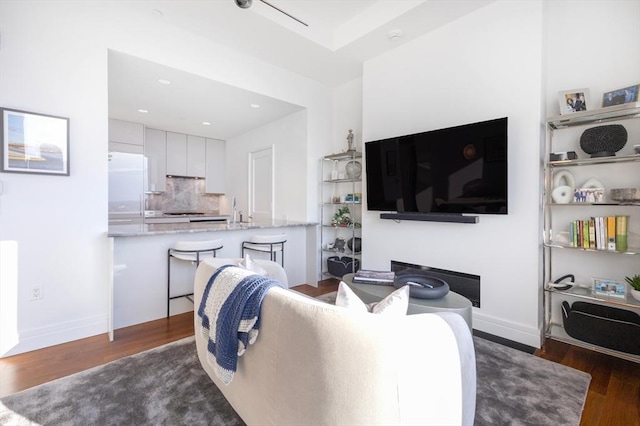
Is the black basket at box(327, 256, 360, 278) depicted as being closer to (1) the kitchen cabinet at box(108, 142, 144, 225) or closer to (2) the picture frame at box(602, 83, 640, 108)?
(2) the picture frame at box(602, 83, 640, 108)

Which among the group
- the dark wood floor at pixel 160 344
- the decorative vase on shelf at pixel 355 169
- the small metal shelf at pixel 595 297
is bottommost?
the dark wood floor at pixel 160 344

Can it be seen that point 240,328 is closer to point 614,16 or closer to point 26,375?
point 26,375

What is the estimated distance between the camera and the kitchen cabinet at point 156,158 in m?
5.48

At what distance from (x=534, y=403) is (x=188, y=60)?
3.98m

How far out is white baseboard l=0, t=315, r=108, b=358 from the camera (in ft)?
7.45

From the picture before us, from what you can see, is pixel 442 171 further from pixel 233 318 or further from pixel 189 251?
pixel 189 251

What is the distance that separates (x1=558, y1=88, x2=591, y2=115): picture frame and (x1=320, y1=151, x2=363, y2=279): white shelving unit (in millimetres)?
2084

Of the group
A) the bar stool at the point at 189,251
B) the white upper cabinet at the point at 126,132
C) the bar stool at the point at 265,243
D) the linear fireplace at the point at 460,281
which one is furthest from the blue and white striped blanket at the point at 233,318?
the white upper cabinet at the point at 126,132

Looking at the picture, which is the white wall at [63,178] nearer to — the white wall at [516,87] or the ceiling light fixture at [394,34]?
the ceiling light fixture at [394,34]

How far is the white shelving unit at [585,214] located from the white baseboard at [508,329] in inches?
4.4

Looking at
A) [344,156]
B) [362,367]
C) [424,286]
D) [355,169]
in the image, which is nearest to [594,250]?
[424,286]

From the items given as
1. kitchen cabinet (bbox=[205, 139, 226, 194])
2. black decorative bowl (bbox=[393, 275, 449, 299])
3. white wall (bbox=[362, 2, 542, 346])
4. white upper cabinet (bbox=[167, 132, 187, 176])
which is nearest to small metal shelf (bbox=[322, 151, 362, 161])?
white wall (bbox=[362, 2, 542, 346])

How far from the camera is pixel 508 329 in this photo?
2.52 m

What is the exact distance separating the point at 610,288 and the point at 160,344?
11.3 ft
